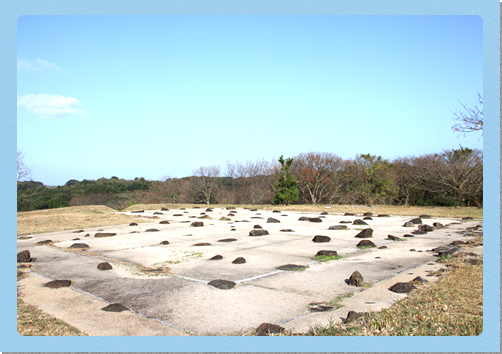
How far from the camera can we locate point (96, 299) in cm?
346

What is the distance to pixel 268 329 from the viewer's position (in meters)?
2.49

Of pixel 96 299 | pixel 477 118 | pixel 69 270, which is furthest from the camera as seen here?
pixel 69 270

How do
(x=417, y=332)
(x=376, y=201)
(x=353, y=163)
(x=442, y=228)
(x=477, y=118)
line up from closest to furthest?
(x=417, y=332) → (x=477, y=118) → (x=442, y=228) → (x=376, y=201) → (x=353, y=163)

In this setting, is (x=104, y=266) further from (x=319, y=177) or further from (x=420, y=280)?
(x=319, y=177)

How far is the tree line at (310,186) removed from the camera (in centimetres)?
1790

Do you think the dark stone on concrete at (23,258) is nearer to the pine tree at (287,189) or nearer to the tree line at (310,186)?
the tree line at (310,186)

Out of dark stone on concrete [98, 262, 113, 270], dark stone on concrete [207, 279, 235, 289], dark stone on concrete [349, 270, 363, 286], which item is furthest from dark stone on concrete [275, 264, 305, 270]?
dark stone on concrete [98, 262, 113, 270]

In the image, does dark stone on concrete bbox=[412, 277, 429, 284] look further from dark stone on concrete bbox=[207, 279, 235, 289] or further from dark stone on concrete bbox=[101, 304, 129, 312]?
dark stone on concrete bbox=[101, 304, 129, 312]

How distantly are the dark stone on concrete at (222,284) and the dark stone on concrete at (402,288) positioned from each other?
172cm

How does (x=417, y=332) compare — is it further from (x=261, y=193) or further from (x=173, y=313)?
(x=261, y=193)

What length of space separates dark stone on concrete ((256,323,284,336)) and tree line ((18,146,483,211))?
46.7ft

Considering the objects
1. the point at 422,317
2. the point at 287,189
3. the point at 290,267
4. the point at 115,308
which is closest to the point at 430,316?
the point at 422,317

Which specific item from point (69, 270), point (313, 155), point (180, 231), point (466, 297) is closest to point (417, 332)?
point (466, 297)

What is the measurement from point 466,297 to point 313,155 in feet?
78.8
